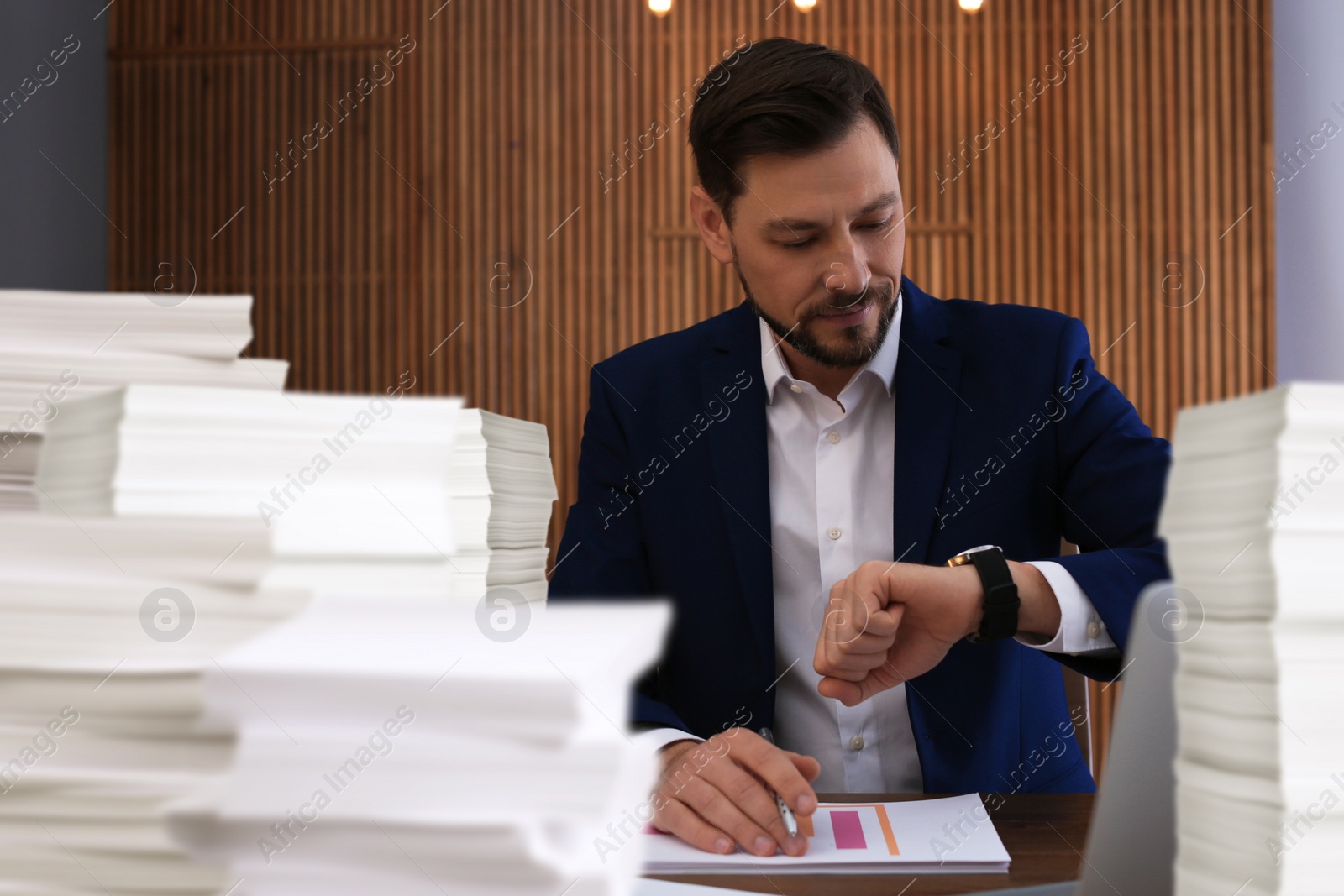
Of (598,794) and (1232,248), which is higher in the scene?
(1232,248)

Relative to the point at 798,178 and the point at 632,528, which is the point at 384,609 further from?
the point at 632,528

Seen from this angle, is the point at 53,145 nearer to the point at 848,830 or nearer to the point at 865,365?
the point at 865,365

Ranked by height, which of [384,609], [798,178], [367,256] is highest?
[367,256]

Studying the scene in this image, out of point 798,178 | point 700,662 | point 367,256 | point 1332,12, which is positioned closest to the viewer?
point 798,178

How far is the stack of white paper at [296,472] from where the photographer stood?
0.49 meters

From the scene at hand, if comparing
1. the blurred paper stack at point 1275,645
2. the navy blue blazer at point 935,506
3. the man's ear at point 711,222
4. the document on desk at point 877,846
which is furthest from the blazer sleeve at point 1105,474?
the blurred paper stack at point 1275,645

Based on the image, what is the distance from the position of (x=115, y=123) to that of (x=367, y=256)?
137cm

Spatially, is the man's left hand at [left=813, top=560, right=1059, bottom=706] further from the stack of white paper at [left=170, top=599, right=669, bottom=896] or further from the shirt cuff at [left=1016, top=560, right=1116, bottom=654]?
the stack of white paper at [left=170, top=599, right=669, bottom=896]

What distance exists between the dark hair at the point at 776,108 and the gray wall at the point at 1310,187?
2.24 meters

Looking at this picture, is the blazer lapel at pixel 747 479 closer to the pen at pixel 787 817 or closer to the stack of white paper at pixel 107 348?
the pen at pixel 787 817

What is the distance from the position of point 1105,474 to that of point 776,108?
0.81 m

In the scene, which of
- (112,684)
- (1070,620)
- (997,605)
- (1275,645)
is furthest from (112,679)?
(1070,620)

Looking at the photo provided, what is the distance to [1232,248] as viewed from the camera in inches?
174

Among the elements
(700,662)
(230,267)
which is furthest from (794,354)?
(230,267)
